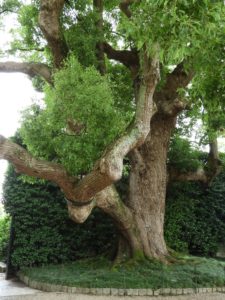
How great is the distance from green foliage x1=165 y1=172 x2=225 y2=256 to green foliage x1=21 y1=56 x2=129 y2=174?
18.5 feet

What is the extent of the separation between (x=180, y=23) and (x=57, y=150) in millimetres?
3969

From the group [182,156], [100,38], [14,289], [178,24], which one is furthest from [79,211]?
[182,156]

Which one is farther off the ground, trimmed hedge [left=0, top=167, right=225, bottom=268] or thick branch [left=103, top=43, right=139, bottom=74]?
thick branch [left=103, top=43, right=139, bottom=74]

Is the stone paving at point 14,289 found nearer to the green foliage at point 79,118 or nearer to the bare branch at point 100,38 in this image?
the green foliage at point 79,118

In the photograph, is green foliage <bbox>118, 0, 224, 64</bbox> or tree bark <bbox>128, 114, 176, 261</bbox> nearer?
green foliage <bbox>118, 0, 224, 64</bbox>

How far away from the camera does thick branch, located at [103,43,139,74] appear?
1107cm

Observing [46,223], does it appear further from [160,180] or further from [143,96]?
[143,96]

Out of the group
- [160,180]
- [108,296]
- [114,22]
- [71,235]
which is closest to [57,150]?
[108,296]

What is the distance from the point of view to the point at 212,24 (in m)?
4.55

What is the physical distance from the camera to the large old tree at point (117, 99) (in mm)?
5121

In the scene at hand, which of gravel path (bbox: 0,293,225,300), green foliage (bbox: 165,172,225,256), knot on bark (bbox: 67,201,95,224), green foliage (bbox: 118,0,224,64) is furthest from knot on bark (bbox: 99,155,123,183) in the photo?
green foliage (bbox: 165,172,225,256)

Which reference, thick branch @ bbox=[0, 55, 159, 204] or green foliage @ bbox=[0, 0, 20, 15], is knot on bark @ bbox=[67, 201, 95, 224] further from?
green foliage @ bbox=[0, 0, 20, 15]

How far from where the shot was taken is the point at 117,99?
10.8 meters

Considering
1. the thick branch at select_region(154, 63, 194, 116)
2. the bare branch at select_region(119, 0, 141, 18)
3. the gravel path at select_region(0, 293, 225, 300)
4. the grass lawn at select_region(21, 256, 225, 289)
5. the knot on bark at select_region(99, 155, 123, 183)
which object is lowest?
the gravel path at select_region(0, 293, 225, 300)
